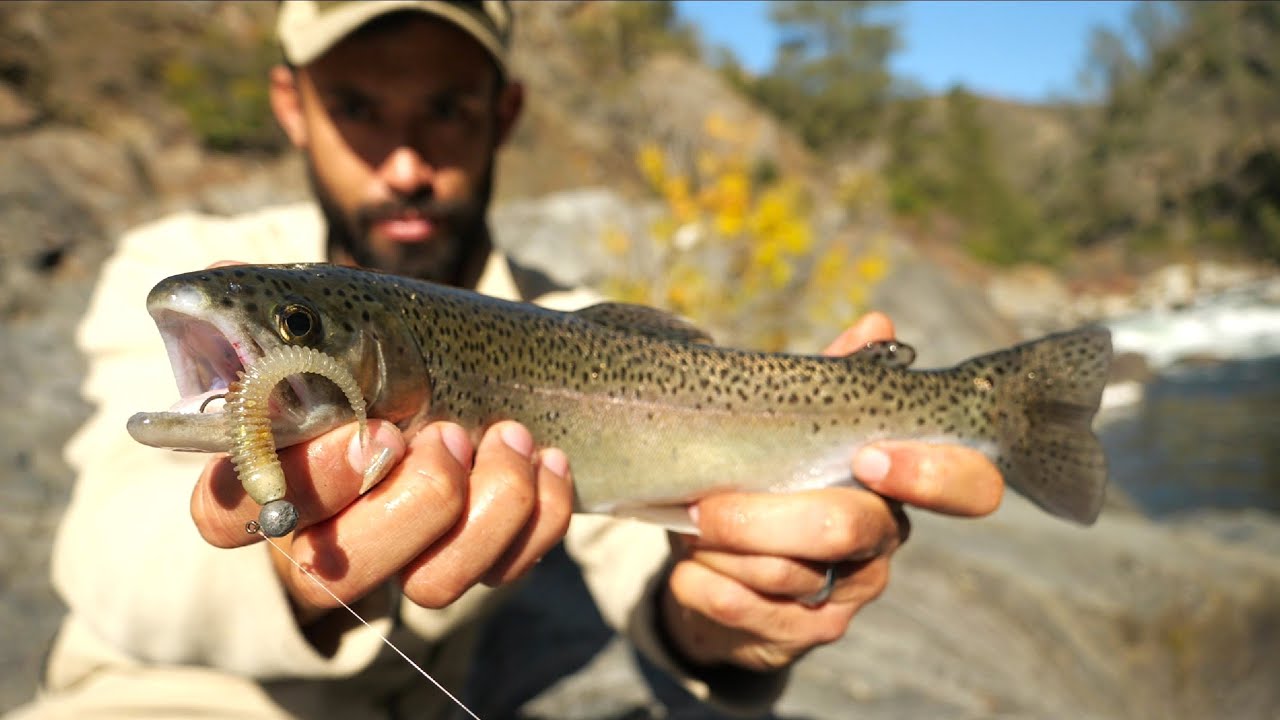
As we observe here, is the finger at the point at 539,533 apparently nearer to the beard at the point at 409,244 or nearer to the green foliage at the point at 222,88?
the beard at the point at 409,244

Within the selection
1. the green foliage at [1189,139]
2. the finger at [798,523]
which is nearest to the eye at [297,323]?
the finger at [798,523]

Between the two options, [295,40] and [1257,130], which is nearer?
[295,40]

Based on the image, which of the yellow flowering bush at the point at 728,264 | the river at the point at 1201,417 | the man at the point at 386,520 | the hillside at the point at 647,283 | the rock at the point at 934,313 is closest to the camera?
the man at the point at 386,520

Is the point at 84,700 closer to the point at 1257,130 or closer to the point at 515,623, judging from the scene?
the point at 515,623

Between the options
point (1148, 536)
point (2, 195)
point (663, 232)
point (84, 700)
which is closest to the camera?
point (84, 700)

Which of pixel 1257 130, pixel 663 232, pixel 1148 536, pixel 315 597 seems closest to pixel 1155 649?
pixel 1148 536

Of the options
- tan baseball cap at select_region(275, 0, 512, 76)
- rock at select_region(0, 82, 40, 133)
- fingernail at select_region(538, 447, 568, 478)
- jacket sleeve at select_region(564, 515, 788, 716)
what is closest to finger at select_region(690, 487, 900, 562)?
fingernail at select_region(538, 447, 568, 478)

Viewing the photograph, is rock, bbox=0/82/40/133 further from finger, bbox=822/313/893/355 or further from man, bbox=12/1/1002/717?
finger, bbox=822/313/893/355

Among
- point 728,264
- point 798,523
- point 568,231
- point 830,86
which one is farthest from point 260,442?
point 830,86
